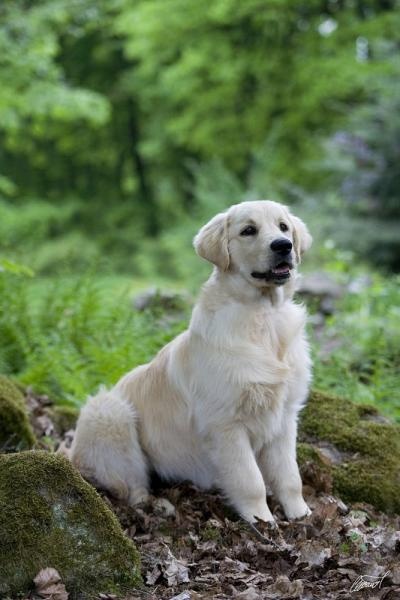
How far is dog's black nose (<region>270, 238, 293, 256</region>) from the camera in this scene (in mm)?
3695

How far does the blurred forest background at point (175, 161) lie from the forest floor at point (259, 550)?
5.95 ft

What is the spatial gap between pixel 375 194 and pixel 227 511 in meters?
9.16

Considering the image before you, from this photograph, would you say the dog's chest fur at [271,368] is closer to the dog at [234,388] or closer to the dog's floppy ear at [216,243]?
the dog at [234,388]

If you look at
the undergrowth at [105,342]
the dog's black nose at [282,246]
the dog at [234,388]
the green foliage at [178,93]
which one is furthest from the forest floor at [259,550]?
the green foliage at [178,93]

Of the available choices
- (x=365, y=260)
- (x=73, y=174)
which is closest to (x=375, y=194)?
(x=365, y=260)

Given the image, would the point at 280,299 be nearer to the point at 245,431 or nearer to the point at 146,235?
the point at 245,431

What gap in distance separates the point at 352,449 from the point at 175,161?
770 inches

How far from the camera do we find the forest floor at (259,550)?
3.12 m

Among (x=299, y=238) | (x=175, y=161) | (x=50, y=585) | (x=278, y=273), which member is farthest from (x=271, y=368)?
(x=175, y=161)

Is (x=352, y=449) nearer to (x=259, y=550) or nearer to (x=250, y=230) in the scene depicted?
(x=259, y=550)

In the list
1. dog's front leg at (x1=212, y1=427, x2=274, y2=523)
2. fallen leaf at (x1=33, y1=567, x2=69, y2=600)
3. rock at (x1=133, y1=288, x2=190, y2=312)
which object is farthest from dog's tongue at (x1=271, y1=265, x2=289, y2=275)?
rock at (x1=133, y1=288, x2=190, y2=312)

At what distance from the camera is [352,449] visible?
188 inches

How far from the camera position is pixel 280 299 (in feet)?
13.1

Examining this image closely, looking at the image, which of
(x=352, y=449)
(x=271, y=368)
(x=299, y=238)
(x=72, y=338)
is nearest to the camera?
(x=271, y=368)
